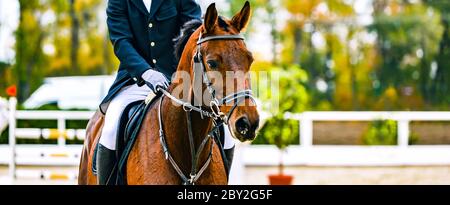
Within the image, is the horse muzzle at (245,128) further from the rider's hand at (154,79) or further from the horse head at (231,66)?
the rider's hand at (154,79)

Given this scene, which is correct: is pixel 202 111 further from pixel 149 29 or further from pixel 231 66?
pixel 149 29

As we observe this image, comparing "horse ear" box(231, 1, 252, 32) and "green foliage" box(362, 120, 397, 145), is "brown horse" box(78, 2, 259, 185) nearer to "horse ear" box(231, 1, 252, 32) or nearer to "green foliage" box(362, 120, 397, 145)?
"horse ear" box(231, 1, 252, 32)

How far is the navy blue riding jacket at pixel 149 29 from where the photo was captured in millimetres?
4090

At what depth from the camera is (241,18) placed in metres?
3.61

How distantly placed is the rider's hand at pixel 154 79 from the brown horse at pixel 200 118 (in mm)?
51

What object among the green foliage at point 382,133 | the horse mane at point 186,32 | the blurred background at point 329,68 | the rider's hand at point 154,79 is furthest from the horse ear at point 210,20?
the green foliage at point 382,133

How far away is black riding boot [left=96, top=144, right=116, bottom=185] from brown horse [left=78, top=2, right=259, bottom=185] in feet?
0.43

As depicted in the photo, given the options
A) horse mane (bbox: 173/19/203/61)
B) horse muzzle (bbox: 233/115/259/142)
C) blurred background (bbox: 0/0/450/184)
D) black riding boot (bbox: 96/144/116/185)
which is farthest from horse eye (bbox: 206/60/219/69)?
blurred background (bbox: 0/0/450/184)

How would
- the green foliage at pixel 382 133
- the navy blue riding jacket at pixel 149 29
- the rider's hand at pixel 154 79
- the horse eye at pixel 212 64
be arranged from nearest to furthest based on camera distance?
the horse eye at pixel 212 64
the rider's hand at pixel 154 79
the navy blue riding jacket at pixel 149 29
the green foliage at pixel 382 133

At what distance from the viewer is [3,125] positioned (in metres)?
8.93

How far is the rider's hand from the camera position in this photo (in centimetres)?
381

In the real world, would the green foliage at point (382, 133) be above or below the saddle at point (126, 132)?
below

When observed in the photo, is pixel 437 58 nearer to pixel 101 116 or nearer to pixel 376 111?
pixel 376 111
